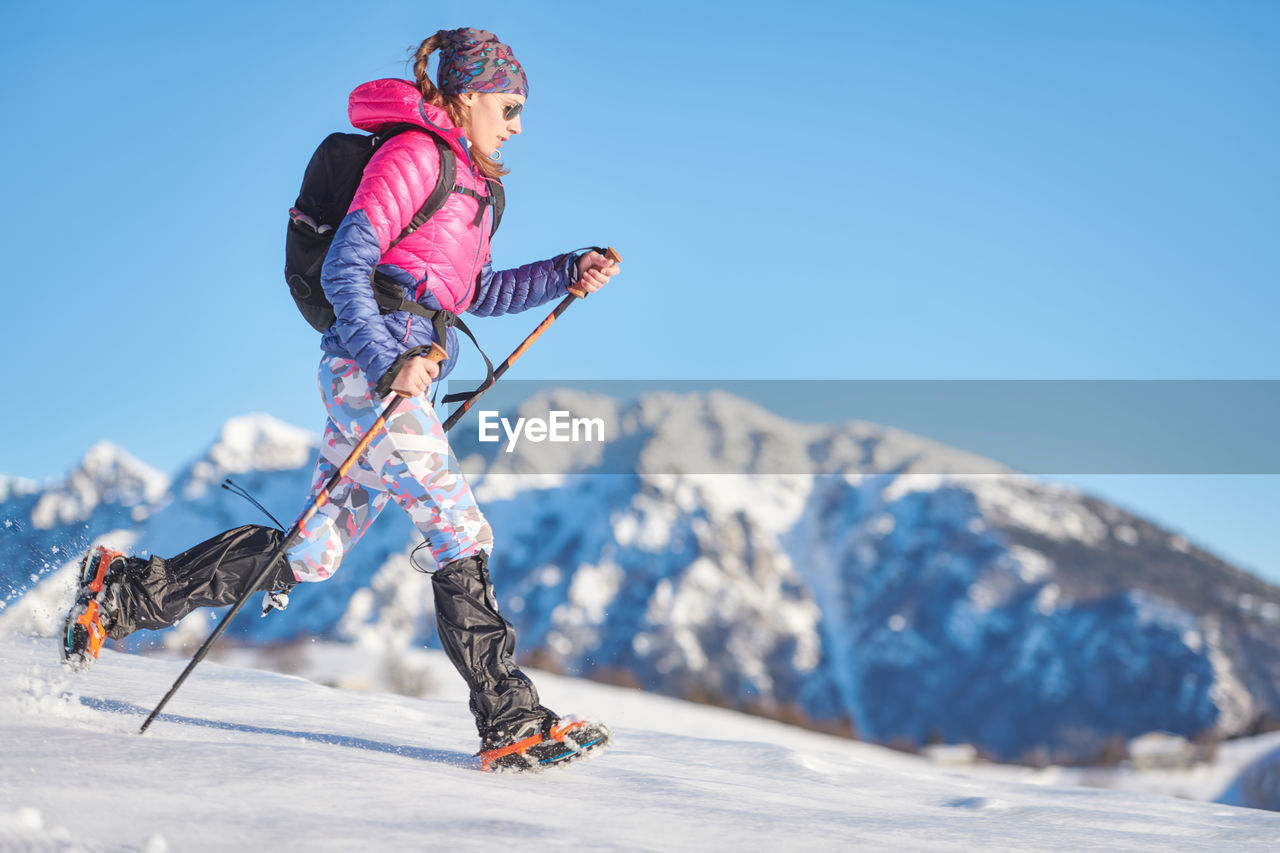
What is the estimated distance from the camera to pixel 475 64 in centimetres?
351

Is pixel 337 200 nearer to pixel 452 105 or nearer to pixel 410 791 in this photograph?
pixel 452 105

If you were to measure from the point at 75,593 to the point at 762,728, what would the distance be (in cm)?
843

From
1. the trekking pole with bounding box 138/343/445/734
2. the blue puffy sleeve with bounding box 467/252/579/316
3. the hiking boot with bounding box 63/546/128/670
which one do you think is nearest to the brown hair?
the blue puffy sleeve with bounding box 467/252/579/316

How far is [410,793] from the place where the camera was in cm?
237

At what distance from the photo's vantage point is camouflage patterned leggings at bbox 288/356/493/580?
3258mm

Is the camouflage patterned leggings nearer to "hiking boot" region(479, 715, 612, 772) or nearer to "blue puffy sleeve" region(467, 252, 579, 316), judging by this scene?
"hiking boot" region(479, 715, 612, 772)

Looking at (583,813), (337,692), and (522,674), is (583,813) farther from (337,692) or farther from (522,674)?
(337,692)

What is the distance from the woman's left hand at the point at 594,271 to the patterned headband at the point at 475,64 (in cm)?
75

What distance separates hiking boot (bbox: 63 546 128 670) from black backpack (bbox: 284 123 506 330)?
1.27 m

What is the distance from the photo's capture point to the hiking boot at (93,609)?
333cm

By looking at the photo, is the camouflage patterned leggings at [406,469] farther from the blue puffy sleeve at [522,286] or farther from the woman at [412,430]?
the blue puffy sleeve at [522,286]

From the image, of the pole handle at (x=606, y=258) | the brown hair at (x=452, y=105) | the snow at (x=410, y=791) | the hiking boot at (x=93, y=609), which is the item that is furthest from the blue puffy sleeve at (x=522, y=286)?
the snow at (x=410, y=791)

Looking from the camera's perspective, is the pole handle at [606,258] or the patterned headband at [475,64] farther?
the pole handle at [606,258]

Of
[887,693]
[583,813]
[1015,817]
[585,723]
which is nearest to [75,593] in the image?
[585,723]
